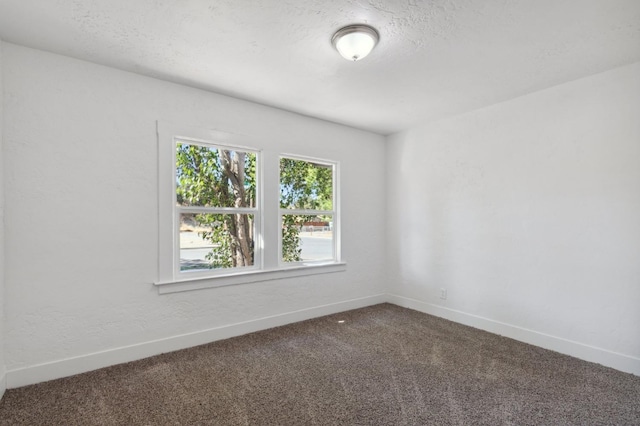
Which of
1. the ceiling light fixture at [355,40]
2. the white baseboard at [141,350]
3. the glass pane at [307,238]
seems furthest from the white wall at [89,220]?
the ceiling light fixture at [355,40]

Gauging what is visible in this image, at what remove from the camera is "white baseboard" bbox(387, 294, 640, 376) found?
104 inches

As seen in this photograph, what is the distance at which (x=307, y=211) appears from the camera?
404 cm

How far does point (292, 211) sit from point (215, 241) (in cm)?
97

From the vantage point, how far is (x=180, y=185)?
10.3 ft

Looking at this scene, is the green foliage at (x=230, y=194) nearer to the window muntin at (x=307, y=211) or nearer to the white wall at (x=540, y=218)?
the window muntin at (x=307, y=211)

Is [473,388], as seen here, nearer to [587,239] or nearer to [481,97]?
[587,239]

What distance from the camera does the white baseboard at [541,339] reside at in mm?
2641

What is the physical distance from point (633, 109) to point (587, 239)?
1104 millimetres

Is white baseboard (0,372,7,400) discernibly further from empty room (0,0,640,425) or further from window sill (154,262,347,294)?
window sill (154,262,347,294)

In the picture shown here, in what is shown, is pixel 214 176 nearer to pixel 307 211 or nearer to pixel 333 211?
pixel 307 211

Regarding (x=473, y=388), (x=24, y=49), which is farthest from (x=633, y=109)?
(x=24, y=49)

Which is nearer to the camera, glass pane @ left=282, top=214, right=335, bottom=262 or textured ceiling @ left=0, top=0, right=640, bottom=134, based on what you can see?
textured ceiling @ left=0, top=0, right=640, bottom=134

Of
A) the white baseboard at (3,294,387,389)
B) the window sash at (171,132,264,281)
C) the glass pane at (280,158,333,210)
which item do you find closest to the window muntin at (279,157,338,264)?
the glass pane at (280,158,333,210)

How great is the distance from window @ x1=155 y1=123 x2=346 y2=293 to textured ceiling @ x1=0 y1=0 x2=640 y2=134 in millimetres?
664
